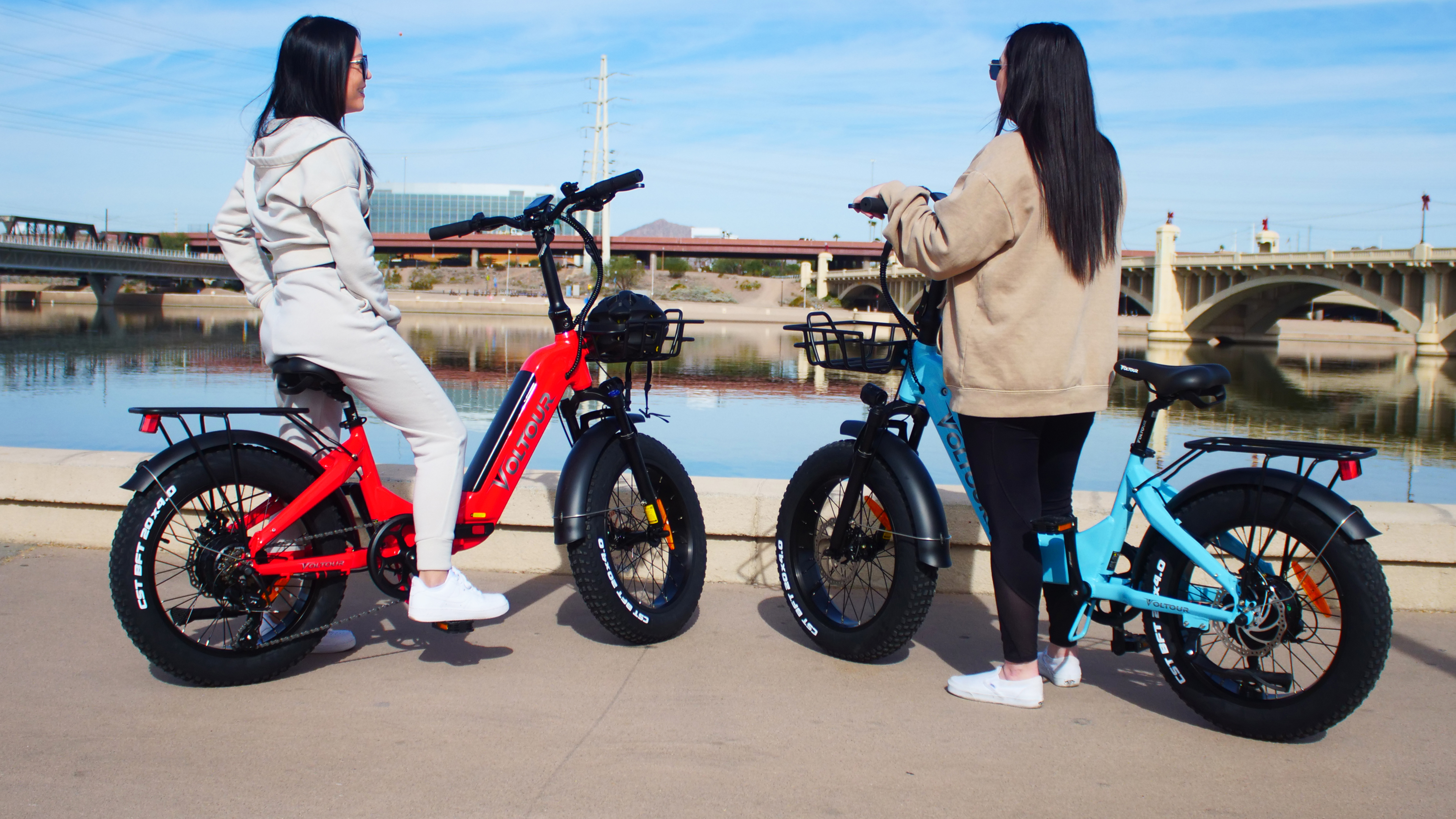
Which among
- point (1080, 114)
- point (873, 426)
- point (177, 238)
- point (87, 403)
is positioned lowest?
point (87, 403)

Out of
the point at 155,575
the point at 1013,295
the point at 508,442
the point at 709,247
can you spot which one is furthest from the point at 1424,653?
the point at 709,247

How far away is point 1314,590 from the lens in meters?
2.72

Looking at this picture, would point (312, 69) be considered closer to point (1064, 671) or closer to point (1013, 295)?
point (1013, 295)

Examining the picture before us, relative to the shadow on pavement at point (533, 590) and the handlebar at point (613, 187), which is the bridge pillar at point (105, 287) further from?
the handlebar at point (613, 187)

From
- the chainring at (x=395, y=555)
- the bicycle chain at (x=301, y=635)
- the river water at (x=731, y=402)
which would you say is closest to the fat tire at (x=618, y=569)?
the river water at (x=731, y=402)

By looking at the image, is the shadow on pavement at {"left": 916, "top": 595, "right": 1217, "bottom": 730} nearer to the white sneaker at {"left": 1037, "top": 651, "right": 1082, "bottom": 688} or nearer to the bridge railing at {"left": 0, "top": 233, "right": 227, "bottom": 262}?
the white sneaker at {"left": 1037, "top": 651, "right": 1082, "bottom": 688}

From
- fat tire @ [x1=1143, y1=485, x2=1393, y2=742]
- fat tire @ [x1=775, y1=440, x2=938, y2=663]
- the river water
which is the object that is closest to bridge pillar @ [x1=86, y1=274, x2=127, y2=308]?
the river water

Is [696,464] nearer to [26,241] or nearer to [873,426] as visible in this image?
[873,426]

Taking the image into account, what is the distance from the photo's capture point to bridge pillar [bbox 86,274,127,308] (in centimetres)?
6372

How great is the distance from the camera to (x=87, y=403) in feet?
44.0

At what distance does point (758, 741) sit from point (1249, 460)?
904cm

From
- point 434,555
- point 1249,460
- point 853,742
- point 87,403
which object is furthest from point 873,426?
point 87,403

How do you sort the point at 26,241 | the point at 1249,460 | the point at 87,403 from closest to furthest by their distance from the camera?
1. the point at 1249,460
2. the point at 87,403
3. the point at 26,241

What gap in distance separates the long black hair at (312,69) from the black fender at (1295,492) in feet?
8.50
